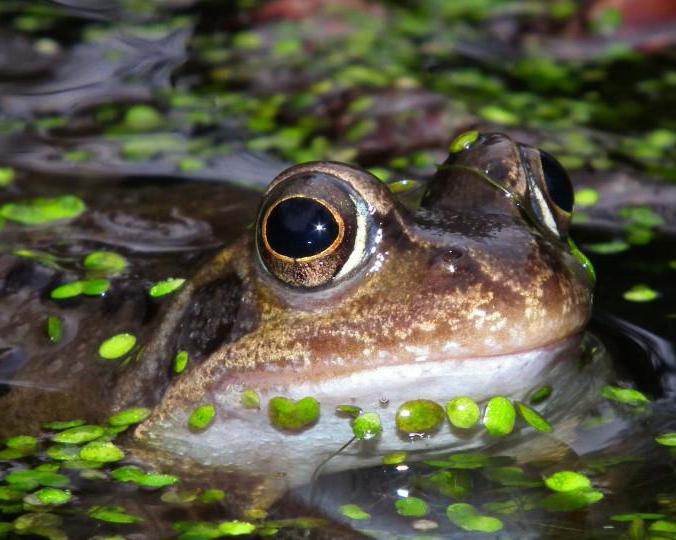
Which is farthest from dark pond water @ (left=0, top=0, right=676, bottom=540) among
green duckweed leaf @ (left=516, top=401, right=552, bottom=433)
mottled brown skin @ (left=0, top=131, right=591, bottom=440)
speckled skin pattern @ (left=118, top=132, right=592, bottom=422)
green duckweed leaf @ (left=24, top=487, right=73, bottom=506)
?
speckled skin pattern @ (left=118, top=132, right=592, bottom=422)

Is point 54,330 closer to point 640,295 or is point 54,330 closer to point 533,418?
point 533,418

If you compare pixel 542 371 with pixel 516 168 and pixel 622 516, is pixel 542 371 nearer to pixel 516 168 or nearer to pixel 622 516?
pixel 622 516

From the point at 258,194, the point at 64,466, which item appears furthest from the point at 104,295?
the point at 258,194

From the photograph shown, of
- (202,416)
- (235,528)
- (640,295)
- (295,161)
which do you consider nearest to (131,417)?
(202,416)

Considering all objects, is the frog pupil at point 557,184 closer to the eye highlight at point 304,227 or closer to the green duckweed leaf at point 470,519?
the eye highlight at point 304,227

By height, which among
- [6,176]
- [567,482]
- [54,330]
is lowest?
[567,482]

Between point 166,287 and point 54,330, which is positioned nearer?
point 166,287

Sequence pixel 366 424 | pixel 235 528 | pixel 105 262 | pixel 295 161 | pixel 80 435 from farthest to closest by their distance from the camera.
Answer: pixel 295 161, pixel 105 262, pixel 80 435, pixel 366 424, pixel 235 528

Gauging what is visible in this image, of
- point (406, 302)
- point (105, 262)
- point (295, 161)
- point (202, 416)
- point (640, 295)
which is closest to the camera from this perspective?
point (406, 302)
